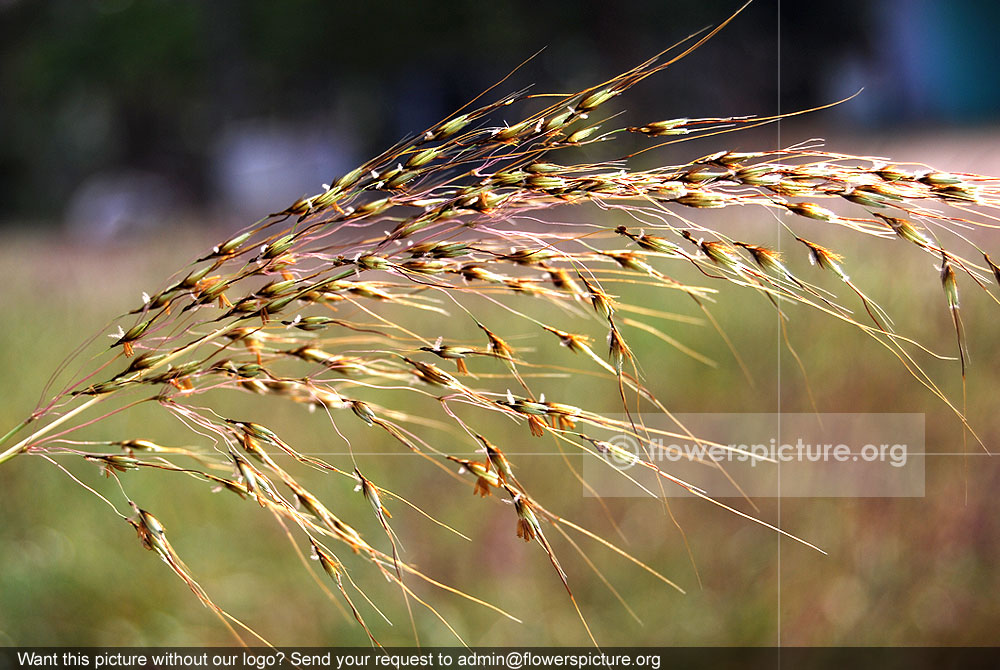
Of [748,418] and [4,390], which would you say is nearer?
[748,418]

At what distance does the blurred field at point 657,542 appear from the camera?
0.97m

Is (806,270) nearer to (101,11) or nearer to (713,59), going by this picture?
(713,59)

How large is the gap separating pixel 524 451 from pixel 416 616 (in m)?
0.26

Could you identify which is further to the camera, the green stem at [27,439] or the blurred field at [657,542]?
the blurred field at [657,542]

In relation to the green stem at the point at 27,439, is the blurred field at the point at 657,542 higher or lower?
lower

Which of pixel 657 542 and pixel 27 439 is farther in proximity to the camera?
pixel 657 542

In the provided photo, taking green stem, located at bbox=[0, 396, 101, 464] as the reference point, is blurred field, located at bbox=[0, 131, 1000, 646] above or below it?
below

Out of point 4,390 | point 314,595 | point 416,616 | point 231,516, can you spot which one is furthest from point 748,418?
point 4,390

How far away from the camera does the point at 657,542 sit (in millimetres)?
1002

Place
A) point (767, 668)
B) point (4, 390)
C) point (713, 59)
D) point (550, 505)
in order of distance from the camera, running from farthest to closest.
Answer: point (4, 390)
point (713, 59)
point (550, 505)
point (767, 668)

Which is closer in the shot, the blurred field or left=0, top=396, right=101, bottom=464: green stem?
left=0, top=396, right=101, bottom=464: green stem

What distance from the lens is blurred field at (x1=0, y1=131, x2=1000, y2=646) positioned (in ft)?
3.20

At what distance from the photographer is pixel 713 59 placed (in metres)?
1.15

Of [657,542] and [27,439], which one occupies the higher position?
[27,439]
